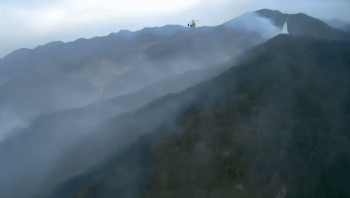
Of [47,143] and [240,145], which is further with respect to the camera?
[47,143]

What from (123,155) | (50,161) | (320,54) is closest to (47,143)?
(50,161)

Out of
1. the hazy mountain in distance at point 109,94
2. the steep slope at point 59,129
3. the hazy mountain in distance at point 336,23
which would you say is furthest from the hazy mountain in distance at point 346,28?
the steep slope at point 59,129

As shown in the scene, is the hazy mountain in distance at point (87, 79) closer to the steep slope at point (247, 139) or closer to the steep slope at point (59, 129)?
the steep slope at point (59, 129)

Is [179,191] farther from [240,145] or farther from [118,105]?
[118,105]

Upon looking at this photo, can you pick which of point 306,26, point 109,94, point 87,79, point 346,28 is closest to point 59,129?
point 109,94

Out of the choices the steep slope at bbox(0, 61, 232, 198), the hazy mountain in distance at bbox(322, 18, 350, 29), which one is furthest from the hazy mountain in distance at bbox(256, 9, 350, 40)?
the steep slope at bbox(0, 61, 232, 198)

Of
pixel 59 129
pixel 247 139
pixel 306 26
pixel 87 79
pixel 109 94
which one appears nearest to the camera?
A: pixel 247 139

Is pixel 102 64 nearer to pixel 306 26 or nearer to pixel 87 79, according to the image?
pixel 87 79
